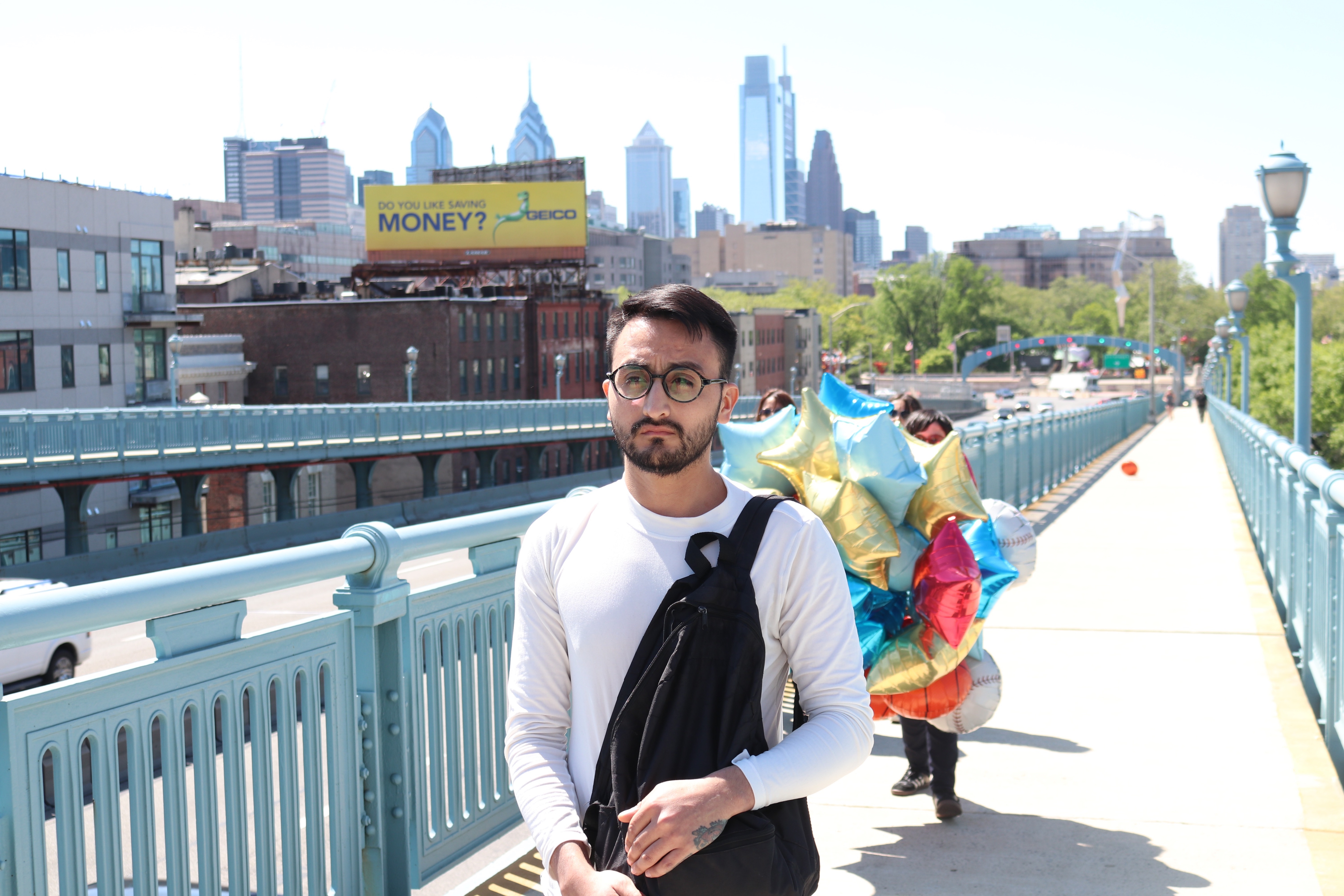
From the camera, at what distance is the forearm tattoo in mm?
2410

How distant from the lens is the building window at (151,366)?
166 ft

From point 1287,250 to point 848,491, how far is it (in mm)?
8683

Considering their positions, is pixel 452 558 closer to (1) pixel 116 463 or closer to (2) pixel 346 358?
(1) pixel 116 463

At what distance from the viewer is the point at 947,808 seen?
5.55 m

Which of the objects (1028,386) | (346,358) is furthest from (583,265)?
(1028,386)

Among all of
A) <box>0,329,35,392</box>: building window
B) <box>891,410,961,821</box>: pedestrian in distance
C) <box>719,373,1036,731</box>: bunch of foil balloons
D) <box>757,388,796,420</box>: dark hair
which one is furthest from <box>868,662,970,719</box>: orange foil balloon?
<box>0,329,35,392</box>: building window

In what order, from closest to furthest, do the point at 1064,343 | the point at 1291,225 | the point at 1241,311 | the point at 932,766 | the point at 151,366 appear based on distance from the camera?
the point at 932,766, the point at 1291,225, the point at 1241,311, the point at 151,366, the point at 1064,343

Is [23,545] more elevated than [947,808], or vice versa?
[947,808]

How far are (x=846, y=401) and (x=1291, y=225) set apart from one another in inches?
A: 294

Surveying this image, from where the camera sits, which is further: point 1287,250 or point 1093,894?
point 1287,250

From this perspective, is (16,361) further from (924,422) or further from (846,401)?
(846,401)

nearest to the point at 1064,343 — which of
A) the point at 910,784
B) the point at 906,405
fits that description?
the point at 906,405

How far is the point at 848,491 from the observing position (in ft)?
16.7

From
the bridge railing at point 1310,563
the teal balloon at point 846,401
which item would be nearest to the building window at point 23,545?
the bridge railing at point 1310,563
